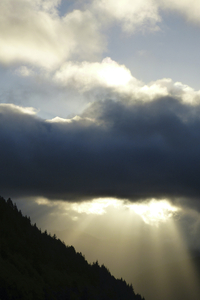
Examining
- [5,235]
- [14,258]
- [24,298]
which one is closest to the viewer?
[24,298]

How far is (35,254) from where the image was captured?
19725 cm

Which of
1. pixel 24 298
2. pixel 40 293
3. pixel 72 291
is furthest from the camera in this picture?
pixel 72 291

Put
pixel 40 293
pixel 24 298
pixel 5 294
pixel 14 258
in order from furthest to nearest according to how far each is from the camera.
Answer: pixel 14 258, pixel 40 293, pixel 24 298, pixel 5 294

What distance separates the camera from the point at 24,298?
115 metres

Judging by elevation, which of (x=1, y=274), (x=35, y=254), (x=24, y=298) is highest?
(x=35, y=254)

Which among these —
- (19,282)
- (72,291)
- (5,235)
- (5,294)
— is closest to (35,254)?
(5,235)

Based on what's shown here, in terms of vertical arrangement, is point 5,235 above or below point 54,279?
above

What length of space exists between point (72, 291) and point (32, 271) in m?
34.6

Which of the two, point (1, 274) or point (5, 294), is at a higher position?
point (1, 274)

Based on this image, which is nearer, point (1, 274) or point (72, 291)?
point (1, 274)

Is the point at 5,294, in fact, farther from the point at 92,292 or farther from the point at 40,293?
the point at 92,292

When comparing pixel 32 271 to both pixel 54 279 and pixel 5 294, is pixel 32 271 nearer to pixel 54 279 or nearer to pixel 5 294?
pixel 54 279

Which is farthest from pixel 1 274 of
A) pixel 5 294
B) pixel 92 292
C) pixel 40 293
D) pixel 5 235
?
pixel 92 292

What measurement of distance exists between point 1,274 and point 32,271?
4967 centimetres
